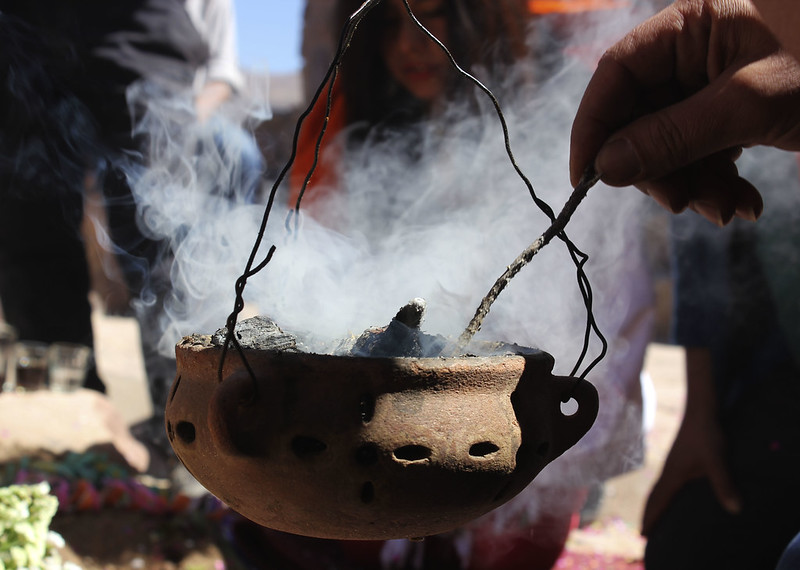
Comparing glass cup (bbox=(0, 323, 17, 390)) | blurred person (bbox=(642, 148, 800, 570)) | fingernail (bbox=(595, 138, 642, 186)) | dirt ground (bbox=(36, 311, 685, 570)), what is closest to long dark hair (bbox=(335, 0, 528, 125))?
blurred person (bbox=(642, 148, 800, 570))

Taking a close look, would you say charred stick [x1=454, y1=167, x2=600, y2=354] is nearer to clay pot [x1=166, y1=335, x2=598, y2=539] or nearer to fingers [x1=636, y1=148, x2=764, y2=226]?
clay pot [x1=166, y1=335, x2=598, y2=539]

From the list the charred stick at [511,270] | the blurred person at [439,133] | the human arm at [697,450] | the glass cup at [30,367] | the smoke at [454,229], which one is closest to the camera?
the charred stick at [511,270]

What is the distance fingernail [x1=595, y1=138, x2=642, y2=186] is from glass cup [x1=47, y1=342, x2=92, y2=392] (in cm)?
413

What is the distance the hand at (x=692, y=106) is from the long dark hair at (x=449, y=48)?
87.8 inches

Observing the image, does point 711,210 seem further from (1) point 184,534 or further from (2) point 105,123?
(2) point 105,123

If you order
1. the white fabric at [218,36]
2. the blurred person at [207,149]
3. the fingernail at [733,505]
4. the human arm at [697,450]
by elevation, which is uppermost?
the white fabric at [218,36]

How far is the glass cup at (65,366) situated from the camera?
4.67m

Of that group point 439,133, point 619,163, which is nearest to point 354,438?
point 619,163

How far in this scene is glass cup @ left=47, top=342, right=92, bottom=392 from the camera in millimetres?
4668

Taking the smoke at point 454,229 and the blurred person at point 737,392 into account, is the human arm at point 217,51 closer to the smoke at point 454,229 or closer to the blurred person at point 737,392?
the smoke at point 454,229

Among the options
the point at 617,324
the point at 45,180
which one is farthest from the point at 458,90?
the point at 45,180

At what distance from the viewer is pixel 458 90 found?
424 centimetres

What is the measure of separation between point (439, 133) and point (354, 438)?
3.20m

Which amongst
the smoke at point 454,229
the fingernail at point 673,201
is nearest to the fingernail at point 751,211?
the fingernail at point 673,201
